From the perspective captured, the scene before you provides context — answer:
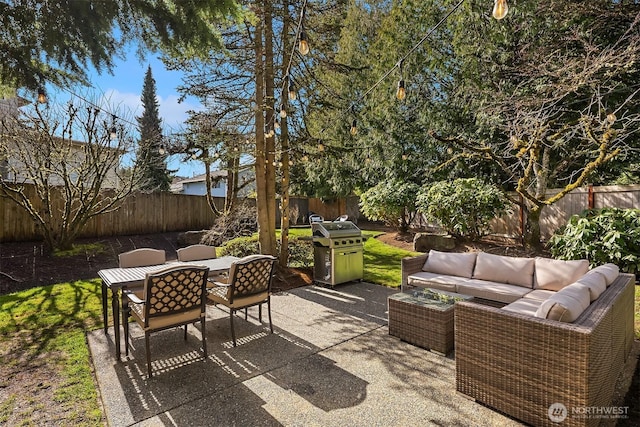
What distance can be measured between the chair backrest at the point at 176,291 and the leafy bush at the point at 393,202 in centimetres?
842

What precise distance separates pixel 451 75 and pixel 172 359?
983 centimetres

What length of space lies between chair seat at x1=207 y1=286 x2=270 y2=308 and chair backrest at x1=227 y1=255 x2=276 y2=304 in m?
0.03

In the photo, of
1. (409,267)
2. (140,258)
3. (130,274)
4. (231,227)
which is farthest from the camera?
(231,227)

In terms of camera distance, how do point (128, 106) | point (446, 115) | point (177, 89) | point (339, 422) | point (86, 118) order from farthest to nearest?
point (446, 115) → point (128, 106) → point (86, 118) → point (177, 89) → point (339, 422)

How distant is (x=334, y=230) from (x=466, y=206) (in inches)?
152

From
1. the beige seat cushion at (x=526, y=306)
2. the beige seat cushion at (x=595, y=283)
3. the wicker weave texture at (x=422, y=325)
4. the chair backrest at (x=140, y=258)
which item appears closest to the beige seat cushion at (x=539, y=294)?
the beige seat cushion at (x=526, y=306)

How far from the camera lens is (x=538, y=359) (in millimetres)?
2111

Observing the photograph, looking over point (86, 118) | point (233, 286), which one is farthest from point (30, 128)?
point (233, 286)

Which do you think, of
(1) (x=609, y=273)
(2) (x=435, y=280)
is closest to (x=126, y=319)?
(2) (x=435, y=280)

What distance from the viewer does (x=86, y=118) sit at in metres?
7.61

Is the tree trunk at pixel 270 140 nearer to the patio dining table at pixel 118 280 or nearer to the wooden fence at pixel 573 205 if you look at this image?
the patio dining table at pixel 118 280

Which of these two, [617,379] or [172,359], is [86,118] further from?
[617,379]

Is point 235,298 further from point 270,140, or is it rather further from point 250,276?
point 270,140

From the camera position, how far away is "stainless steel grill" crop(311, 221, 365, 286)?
5855mm
